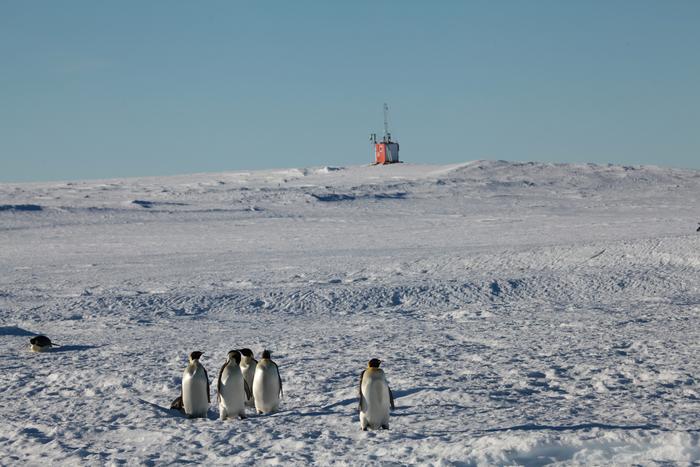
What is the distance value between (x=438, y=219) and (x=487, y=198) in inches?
267

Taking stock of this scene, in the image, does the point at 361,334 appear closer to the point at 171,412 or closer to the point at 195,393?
the point at 171,412

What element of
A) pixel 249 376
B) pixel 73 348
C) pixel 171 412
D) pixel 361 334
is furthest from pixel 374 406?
pixel 73 348

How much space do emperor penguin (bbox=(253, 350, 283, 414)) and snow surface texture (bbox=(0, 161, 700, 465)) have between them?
18cm

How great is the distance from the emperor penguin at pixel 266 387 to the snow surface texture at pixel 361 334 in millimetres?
176

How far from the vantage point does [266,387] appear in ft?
23.7

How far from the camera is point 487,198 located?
35906mm

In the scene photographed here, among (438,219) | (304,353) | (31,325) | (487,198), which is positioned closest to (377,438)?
(304,353)

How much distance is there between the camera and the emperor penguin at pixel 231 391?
7039 mm

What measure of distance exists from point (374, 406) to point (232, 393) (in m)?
1.15

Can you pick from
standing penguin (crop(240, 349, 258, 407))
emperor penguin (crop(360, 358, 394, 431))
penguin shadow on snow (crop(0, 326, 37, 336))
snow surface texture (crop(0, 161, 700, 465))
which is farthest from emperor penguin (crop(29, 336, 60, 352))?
emperor penguin (crop(360, 358, 394, 431))

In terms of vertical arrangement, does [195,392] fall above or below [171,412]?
above

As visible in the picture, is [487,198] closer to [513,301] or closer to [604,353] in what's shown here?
[513,301]

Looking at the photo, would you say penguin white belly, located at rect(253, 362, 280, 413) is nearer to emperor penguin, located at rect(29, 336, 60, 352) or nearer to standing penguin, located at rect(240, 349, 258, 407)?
standing penguin, located at rect(240, 349, 258, 407)

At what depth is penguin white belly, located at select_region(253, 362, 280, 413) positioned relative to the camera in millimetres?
7184
